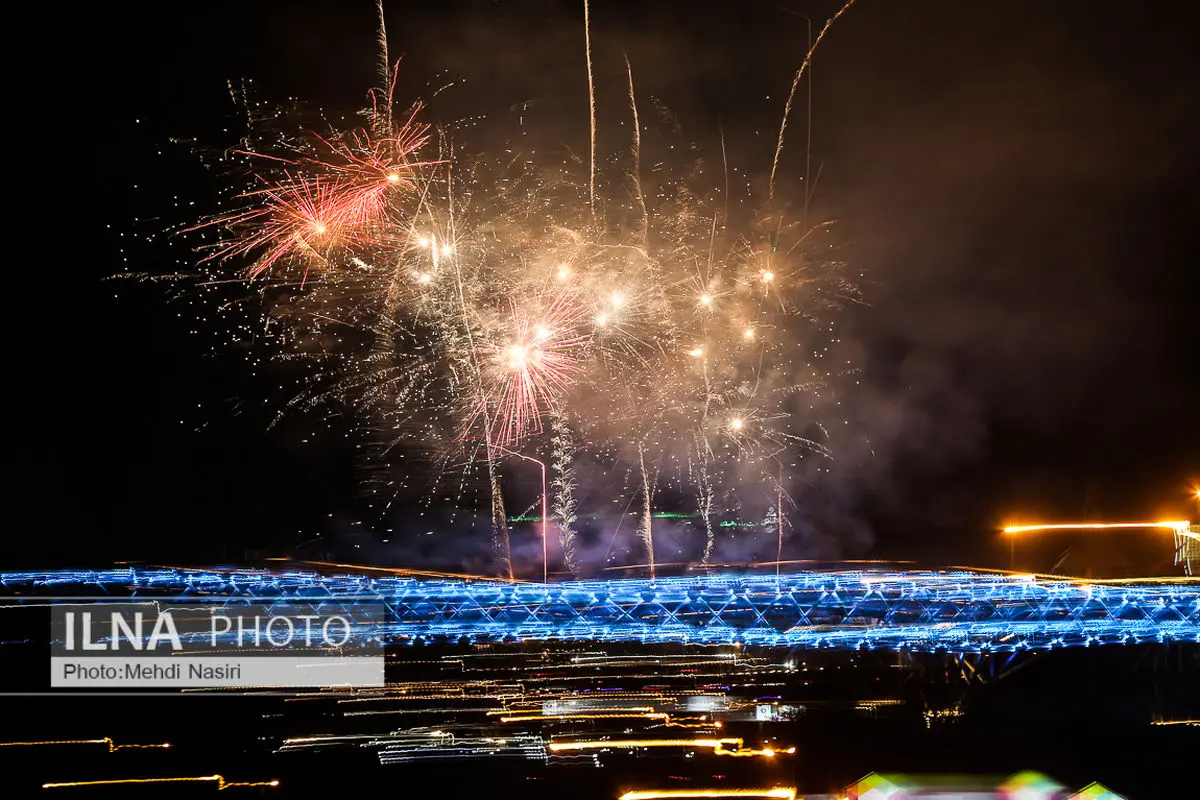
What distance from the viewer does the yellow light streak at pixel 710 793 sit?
7.84 metres

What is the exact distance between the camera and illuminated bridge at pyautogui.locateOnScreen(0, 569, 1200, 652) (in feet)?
47.6

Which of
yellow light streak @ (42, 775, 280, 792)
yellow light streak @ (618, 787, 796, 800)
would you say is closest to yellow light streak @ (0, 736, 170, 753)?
yellow light streak @ (42, 775, 280, 792)

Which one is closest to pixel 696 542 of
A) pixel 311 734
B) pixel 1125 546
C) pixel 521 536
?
pixel 521 536

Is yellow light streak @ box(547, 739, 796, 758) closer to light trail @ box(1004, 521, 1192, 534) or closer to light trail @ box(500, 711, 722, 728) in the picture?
light trail @ box(500, 711, 722, 728)

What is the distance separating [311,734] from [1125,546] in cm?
2968

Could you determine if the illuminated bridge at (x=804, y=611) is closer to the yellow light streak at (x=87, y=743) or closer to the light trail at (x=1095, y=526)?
the yellow light streak at (x=87, y=743)

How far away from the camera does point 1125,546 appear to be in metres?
33.2

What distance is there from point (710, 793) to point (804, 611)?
1225 centimetres

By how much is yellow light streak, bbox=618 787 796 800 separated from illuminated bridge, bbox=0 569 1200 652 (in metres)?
6.35

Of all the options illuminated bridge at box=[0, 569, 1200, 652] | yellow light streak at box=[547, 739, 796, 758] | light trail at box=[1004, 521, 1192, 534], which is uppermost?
light trail at box=[1004, 521, 1192, 534]

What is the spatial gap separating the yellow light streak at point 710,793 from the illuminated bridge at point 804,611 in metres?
6.35

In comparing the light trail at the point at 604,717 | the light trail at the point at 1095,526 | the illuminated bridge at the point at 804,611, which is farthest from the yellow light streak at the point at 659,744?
the light trail at the point at 1095,526

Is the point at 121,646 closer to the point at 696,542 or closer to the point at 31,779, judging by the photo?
the point at 31,779

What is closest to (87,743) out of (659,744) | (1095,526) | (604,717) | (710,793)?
(604,717)
